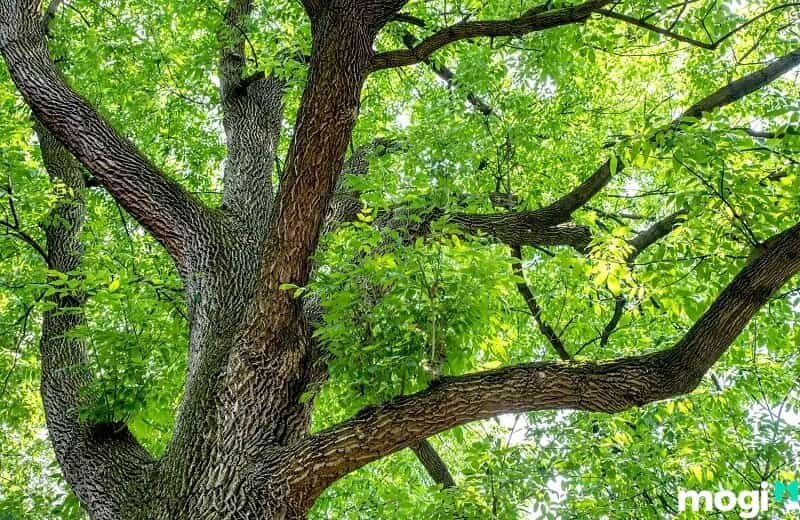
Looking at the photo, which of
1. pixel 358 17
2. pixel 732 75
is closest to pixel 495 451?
pixel 358 17

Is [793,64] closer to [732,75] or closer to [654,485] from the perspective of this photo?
[732,75]

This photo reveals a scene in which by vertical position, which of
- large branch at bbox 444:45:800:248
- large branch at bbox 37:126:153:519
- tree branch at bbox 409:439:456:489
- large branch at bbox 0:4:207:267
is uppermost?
large branch at bbox 444:45:800:248

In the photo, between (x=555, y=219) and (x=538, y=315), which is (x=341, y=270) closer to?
(x=555, y=219)

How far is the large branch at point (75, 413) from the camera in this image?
164 inches

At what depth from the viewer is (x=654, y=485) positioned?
5086 mm

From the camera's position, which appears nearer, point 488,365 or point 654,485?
point 488,365

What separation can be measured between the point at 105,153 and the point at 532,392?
3.22 meters

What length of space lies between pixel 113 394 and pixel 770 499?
15.9 feet

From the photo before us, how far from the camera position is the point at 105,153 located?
4480mm

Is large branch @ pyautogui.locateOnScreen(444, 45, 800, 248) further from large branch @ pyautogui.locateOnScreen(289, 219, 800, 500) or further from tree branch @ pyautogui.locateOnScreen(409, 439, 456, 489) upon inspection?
tree branch @ pyautogui.locateOnScreen(409, 439, 456, 489)

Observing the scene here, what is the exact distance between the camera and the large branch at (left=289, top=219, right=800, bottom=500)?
3.28m

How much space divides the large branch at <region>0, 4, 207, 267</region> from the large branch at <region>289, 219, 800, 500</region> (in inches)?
78.4

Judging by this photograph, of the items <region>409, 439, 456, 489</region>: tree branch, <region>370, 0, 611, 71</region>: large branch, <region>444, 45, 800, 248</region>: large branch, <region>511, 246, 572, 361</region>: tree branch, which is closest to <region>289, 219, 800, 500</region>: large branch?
<region>444, 45, 800, 248</region>: large branch

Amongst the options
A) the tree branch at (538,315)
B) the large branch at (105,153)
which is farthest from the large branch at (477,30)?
the tree branch at (538,315)
